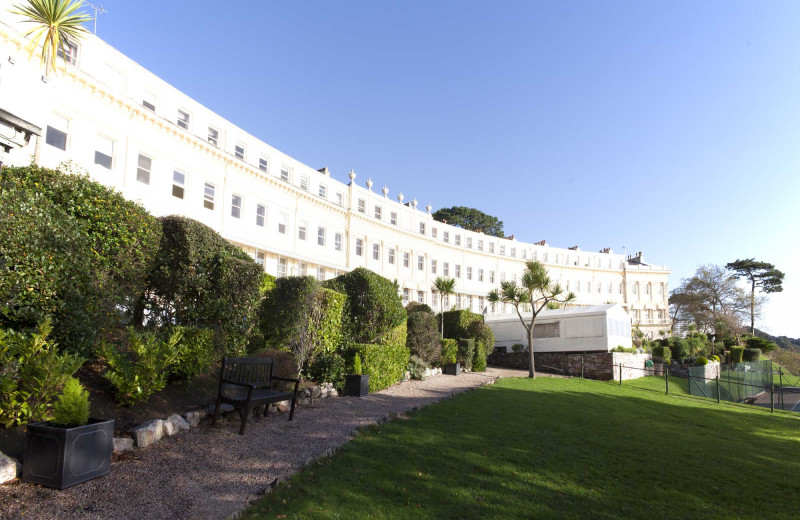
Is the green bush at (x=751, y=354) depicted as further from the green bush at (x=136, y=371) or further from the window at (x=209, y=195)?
the green bush at (x=136, y=371)

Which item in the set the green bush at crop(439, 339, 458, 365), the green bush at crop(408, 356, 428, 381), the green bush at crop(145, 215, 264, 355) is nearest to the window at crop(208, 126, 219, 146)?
the green bush at crop(439, 339, 458, 365)

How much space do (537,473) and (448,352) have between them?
15406 millimetres

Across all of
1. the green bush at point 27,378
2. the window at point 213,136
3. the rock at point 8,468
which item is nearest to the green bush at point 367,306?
the green bush at point 27,378

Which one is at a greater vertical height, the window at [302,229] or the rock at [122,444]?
the window at [302,229]

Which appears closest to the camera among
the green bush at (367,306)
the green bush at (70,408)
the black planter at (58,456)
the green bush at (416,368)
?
the black planter at (58,456)

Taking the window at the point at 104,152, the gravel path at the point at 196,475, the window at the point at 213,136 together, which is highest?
the window at the point at 213,136

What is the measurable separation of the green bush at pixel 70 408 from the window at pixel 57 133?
18191 mm

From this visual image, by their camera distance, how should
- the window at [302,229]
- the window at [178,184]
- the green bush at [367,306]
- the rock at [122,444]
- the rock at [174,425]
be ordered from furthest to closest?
the window at [302,229] → the window at [178,184] → the green bush at [367,306] → the rock at [174,425] → the rock at [122,444]

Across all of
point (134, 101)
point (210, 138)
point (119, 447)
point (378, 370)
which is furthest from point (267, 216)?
point (119, 447)

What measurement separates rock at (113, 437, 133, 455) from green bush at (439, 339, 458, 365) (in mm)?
16599

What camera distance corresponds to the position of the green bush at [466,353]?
22.5 meters

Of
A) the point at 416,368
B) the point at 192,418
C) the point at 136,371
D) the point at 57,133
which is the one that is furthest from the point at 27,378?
the point at 57,133

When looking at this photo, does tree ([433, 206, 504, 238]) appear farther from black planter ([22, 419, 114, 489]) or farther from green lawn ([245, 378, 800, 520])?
black planter ([22, 419, 114, 489])

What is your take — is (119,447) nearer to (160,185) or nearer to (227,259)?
(227,259)
